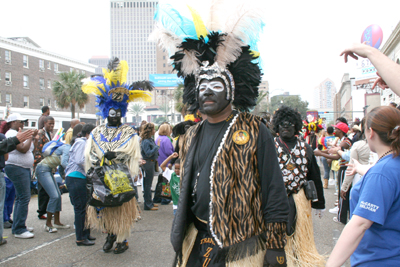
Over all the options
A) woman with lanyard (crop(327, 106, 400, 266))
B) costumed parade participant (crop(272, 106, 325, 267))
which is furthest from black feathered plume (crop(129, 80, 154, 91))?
woman with lanyard (crop(327, 106, 400, 266))

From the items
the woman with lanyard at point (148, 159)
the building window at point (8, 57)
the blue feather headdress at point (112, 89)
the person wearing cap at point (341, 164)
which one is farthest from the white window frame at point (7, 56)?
the person wearing cap at point (341, 164)

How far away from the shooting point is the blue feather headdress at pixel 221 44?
2.36 metres

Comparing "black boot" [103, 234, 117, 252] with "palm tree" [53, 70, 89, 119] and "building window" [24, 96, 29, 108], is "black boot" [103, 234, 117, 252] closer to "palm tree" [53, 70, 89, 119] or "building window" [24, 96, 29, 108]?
"palm tree" [53, 70, 89, 119]

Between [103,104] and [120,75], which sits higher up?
[120,75]

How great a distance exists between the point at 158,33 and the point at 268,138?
134 cm

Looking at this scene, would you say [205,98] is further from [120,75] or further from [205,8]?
[120,75]

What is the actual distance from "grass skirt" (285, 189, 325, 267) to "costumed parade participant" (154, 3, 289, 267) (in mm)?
1796

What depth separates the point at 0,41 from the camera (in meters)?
37.8

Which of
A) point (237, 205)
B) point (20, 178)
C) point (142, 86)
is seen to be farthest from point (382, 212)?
point (20, 178)

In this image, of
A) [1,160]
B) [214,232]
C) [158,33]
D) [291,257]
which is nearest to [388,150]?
[214,232]

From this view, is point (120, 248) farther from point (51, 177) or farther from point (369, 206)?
point (369, 206)

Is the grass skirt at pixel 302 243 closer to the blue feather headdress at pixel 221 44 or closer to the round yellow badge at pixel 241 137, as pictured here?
the blue feather headdress at pixel 221 44

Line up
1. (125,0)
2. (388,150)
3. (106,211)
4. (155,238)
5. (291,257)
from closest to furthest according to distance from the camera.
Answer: (388,150) < (291,257) < (106,211) < (155,238) < (125,0)

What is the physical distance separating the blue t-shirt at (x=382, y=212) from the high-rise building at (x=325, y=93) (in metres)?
177
